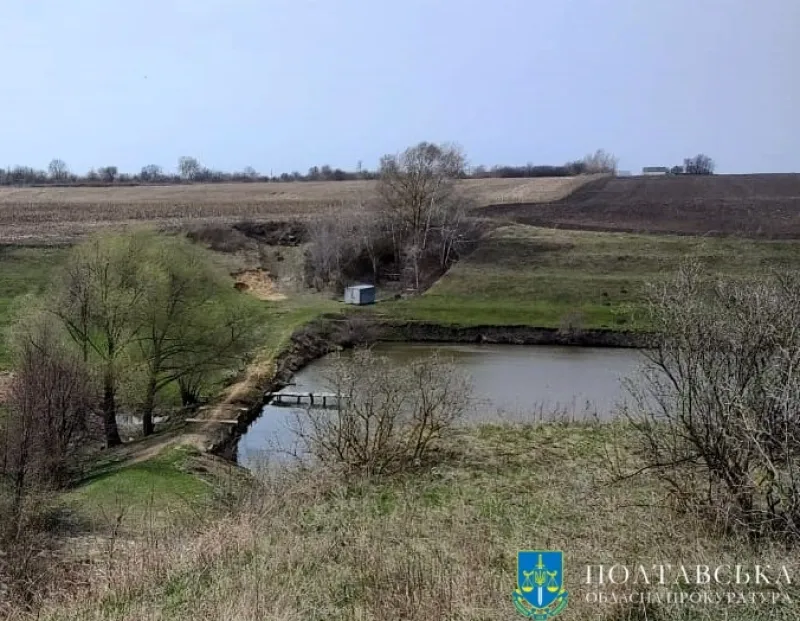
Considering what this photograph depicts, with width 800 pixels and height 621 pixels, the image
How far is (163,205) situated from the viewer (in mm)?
73438

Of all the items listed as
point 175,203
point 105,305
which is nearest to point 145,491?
point 105,305

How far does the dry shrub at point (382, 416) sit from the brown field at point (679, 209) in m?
42.1

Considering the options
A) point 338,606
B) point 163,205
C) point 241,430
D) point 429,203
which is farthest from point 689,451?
point 163,205

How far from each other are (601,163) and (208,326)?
360ft

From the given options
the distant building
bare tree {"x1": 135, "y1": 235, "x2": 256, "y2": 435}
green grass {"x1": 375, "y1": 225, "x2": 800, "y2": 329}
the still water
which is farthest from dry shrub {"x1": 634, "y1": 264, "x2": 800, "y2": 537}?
the distant building

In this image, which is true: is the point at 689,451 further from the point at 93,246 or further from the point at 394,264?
the point at 394,264

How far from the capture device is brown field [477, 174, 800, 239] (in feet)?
179

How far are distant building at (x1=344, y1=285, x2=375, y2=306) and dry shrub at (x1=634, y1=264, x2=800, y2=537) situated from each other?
110 ft

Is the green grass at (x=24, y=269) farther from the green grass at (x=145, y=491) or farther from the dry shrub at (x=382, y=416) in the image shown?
the dry shrub at (x=382, y=416)

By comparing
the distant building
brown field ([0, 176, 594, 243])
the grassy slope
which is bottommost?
the distant building

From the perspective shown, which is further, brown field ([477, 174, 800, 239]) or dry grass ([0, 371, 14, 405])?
brown field ([477, 174, 800, 239])

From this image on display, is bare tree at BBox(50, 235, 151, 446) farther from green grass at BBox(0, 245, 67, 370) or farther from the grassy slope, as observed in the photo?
green grass at BBox(0, 245, 67, 370)

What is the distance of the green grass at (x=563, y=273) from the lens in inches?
1635

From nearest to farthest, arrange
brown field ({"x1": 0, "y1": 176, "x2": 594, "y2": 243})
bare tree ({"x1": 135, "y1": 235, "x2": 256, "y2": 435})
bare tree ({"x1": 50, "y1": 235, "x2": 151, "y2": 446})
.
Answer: bare tree ({"x1": 50, "y1": 235, "x2": 151, "y2": 446}) → bare tree ({"x1": 135, "y1": 235, "x2": 256, "y2": 435}) → brown field ({"x1": 0, "y1": 176, "x2": 594, "y2": 243})
